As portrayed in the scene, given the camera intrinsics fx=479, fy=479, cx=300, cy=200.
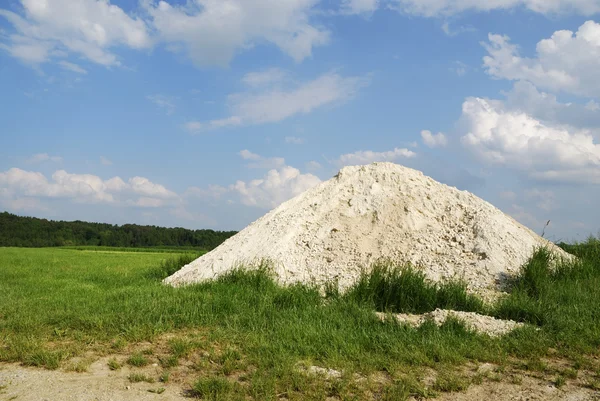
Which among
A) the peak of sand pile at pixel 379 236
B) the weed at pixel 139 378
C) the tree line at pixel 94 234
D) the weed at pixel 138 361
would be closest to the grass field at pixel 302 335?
the weed at pixel 138 361

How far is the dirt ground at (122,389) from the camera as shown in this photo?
4.62 meters

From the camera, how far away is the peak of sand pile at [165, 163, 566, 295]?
10.4m

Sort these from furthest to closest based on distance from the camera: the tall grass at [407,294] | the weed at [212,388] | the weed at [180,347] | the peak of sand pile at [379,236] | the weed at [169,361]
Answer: the peak of sand pile at [379,236] → the tall grass at [407,294] → the weed at [180,347] → the weed at [169,361] → the weed at [212,388]

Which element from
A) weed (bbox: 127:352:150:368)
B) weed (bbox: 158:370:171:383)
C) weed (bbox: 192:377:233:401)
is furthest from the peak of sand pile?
weed (bbox: 192:377:233:401)

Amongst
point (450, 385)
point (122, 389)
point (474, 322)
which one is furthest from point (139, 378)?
point (474, 322)

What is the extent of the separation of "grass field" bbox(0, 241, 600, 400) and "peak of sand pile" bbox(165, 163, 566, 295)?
1.10 meters

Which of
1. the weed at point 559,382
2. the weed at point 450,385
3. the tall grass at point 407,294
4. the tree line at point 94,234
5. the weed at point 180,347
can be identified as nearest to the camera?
the weed at point 450,385

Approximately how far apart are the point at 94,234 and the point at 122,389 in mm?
56563

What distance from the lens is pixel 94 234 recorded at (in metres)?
56.7

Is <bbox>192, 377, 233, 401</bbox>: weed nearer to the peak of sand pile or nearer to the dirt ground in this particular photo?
the dirt ground

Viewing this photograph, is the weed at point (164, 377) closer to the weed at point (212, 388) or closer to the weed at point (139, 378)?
the weed at point (139, 378)

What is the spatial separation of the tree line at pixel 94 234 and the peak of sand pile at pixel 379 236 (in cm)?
3908

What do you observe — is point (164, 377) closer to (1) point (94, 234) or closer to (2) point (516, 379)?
(2) point (516, 379)

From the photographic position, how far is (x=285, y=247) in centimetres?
1109
